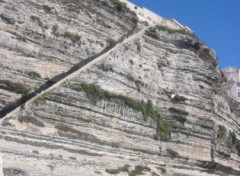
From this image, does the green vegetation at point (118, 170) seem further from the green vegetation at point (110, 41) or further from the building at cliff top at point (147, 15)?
the building at cliff top at point (147, 15)

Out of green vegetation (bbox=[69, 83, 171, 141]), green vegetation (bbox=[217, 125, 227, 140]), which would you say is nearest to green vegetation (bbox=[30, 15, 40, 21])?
green vegetation (bbox=[69, 83, 171, 141])

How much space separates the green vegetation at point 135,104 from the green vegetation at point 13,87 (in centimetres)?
221

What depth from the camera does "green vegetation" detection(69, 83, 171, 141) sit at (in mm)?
24170

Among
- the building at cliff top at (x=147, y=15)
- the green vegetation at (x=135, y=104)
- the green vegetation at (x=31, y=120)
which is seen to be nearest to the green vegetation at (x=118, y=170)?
the green vegetation at (x=135, y=104)

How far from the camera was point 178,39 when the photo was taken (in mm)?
31047

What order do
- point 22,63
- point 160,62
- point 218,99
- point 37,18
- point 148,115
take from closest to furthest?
point 22,63
point 37,18
point 148,115
point 160,62
point 218,99

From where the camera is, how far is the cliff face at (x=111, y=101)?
21.5 m

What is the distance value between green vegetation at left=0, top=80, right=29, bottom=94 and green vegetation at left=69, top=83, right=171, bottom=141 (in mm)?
2214

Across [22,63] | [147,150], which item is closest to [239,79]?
[147,150]

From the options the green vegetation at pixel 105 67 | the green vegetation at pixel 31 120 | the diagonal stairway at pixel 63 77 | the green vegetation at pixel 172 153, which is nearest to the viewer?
the green vegetation at pixel 31 120

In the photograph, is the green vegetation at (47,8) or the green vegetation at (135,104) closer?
the green vegetation at (135,104)

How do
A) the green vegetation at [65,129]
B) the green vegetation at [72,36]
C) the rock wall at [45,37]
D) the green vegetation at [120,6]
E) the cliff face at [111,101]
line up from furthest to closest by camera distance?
1. the green vegetation at [120,6]
2. the green vegetation at [72,36]
3. the rock wall at [45,37]
4. the green vegetation at [65,129]
5. the cliff face at [111,101]

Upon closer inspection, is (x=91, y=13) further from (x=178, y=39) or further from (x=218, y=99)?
(x=218, y=99)

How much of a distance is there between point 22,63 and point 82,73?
3053mm
